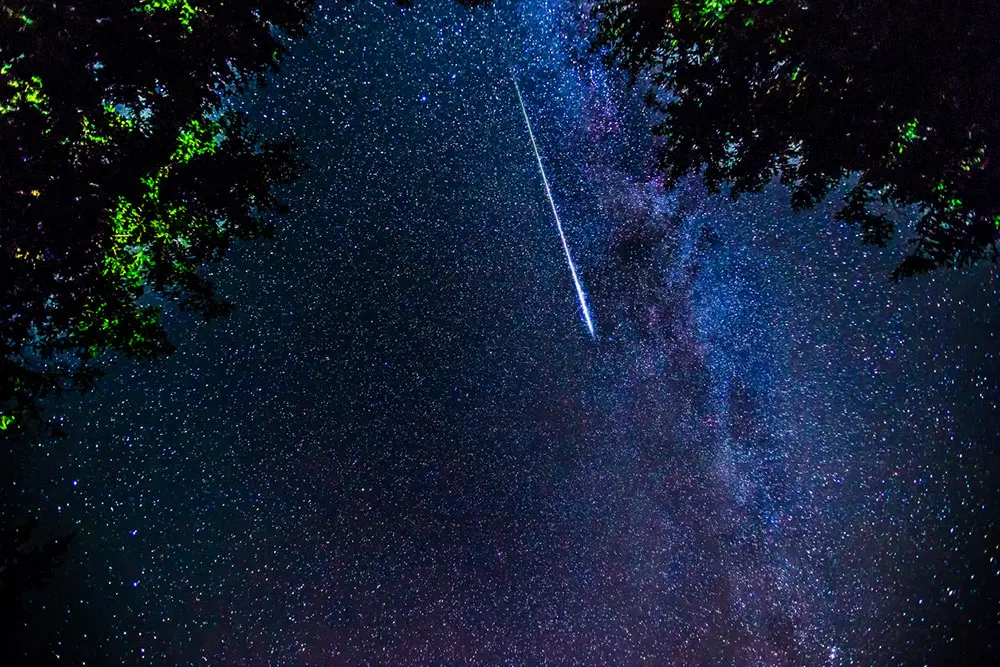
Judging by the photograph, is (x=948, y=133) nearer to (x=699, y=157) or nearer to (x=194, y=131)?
(x=699, y=157)

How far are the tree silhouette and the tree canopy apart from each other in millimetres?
2580

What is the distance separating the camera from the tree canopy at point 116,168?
2.62 meters

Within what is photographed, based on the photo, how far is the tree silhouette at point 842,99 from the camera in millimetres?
2479

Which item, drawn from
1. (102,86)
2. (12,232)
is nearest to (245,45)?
(102,86)

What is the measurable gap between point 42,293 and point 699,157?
4.03 m

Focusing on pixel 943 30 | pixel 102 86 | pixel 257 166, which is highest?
pixel 102 86

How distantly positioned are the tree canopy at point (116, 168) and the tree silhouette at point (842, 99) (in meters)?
2.58

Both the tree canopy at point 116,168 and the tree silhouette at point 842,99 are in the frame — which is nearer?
the tree silhouette at point 842,99

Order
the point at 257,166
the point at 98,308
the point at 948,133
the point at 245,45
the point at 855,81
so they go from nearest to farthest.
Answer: the point at 948,133 → the point at 855,81 → the point at 98,308 → the point at 245,45 → the point at 257,166

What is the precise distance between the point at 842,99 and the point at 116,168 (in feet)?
13.3

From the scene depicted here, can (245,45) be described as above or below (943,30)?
above

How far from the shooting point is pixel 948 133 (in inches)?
104

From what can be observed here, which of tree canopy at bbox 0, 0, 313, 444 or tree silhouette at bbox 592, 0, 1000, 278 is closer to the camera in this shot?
tree silhouette at bbox 592, 0, 1000, 278

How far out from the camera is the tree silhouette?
2479 mm
